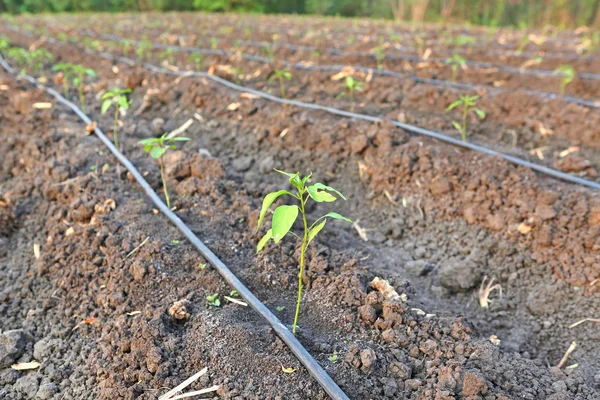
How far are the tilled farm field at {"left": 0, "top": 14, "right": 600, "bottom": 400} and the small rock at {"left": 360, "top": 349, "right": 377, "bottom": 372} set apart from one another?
1cm

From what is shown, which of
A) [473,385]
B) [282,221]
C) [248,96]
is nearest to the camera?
[282,221]

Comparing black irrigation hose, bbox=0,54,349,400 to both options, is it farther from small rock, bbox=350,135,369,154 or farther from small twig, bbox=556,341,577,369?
small rock, bbox=350,135,369,154

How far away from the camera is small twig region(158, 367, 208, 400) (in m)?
1.86

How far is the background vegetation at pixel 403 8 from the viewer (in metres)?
15.5

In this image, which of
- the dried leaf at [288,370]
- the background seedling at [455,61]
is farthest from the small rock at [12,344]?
the background seedling at [455,61]

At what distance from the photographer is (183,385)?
189 centimetres

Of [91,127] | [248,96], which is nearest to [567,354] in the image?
[248,96]

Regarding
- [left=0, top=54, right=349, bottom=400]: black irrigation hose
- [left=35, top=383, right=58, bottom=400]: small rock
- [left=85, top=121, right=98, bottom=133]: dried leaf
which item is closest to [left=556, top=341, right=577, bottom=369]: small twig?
[left=0, top=54, right=349, bottom=400]: black irrigation hose

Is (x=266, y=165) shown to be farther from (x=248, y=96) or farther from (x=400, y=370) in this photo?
(x=400, y=370)

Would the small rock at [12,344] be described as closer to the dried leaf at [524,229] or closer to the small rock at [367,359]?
the small rock at [367,359]

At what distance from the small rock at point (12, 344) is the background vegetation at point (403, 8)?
1644 centimetres

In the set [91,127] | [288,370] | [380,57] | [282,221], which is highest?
[282,221]

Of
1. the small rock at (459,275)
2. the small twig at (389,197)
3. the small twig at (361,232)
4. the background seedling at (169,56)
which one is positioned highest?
the background seedling at (169,56)

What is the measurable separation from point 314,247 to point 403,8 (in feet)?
59.9
